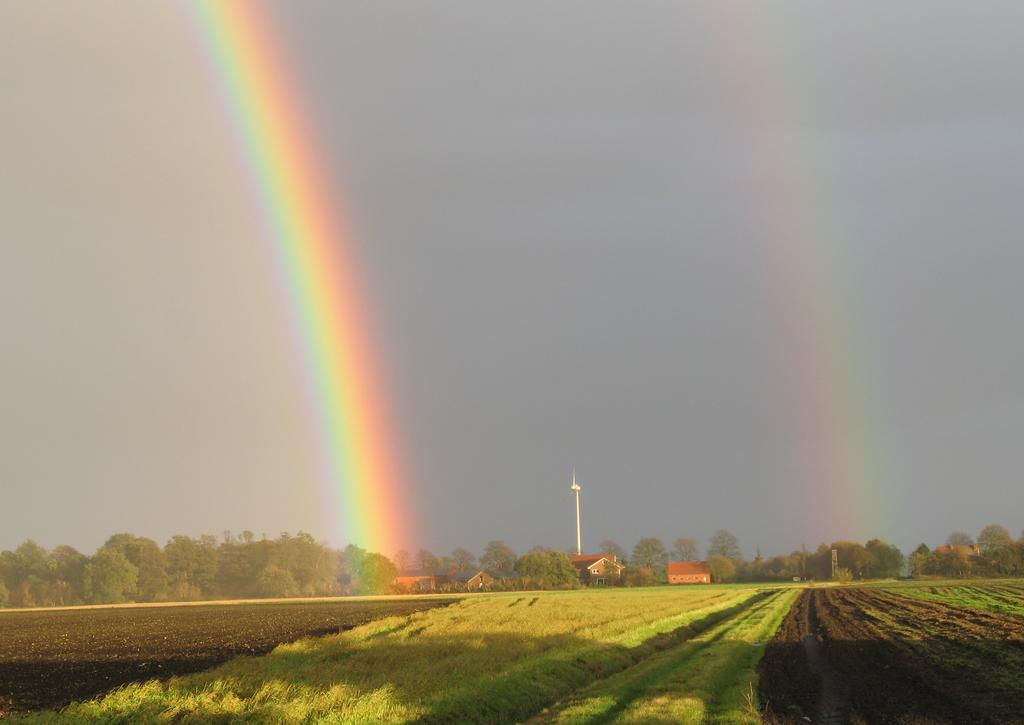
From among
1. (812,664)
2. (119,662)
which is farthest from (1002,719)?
(119,662)

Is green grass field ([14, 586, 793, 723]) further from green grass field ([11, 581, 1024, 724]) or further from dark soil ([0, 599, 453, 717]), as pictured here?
dark soil ([0, 599, 453, 717])

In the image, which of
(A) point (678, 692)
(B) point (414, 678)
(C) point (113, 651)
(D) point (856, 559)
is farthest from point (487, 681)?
(D) point (856, 559)

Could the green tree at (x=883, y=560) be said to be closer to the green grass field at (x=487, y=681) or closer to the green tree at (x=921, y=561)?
the green tree at (x=921, y=561)

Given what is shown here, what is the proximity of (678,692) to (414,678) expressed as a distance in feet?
24.1

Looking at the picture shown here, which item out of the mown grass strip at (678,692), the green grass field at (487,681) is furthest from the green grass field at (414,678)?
the mown grass strip at (678,692)

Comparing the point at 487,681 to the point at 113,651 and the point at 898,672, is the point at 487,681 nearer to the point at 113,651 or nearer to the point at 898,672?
the point at 898,672

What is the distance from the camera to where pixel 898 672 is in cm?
3006

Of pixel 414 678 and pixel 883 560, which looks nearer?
pixel 414 678

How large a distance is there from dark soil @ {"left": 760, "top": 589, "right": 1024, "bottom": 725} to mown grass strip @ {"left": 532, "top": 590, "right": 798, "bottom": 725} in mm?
765

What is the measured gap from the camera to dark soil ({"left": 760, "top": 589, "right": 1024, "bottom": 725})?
22.5 m

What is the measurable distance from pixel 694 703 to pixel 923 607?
50.9m

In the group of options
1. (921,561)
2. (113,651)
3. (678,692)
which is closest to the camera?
(678,692)

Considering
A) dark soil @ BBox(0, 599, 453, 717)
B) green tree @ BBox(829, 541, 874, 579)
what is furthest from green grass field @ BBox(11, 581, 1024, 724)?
green tree @ BBox(829, 541, 874, 579)

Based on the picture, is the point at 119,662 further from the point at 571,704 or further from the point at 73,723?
the point at 571,704
